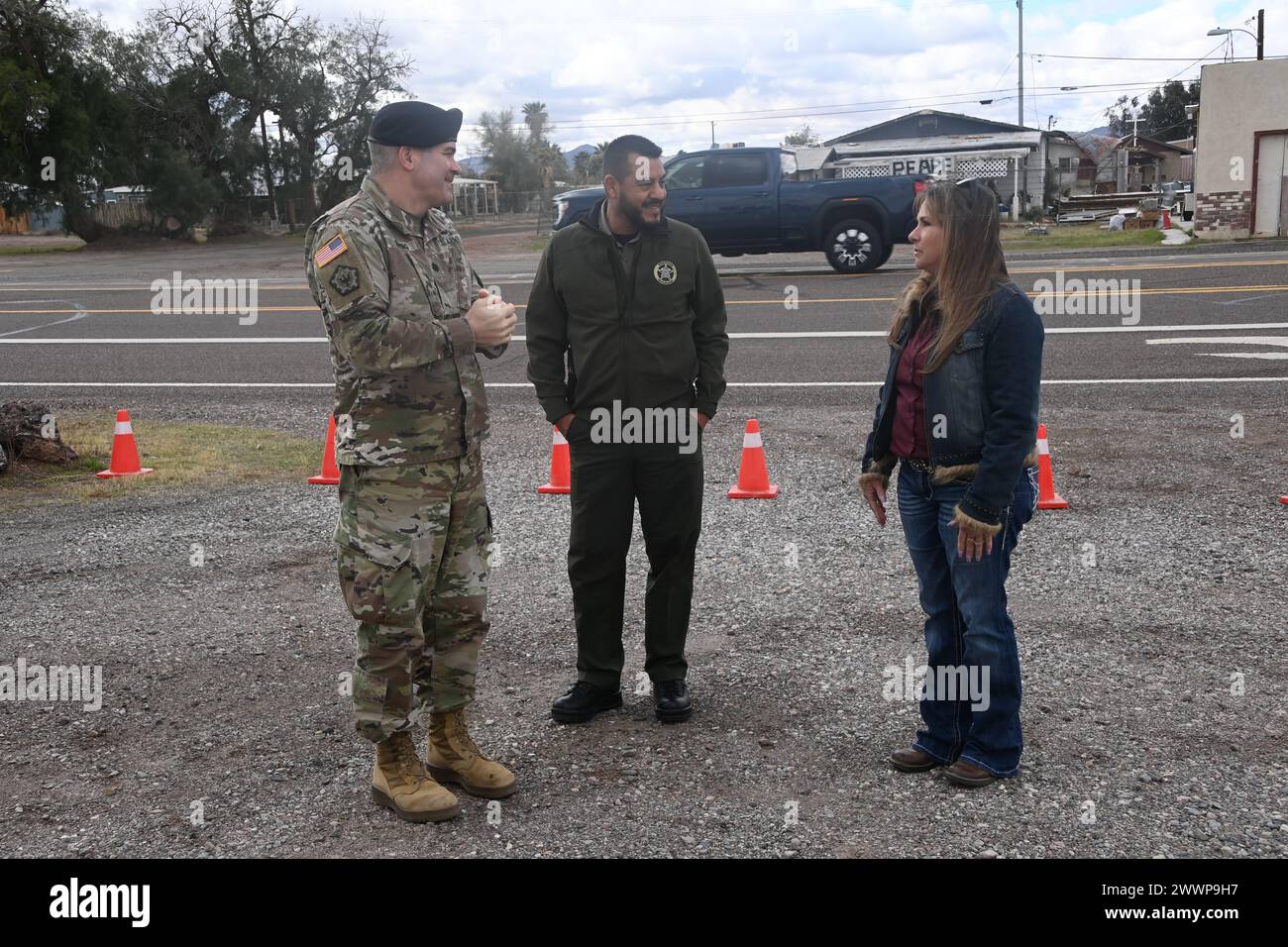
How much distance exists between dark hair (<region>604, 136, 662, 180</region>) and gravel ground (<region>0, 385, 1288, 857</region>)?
80.1 inches

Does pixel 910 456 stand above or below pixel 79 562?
above

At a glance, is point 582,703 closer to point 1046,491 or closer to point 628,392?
point 628,392

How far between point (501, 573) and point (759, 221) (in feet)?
49.1

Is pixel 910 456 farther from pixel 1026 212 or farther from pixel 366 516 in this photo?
pixel 1026 212

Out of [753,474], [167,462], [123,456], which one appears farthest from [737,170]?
[123,456]

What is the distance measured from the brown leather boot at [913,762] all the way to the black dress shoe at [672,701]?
0.82 metres

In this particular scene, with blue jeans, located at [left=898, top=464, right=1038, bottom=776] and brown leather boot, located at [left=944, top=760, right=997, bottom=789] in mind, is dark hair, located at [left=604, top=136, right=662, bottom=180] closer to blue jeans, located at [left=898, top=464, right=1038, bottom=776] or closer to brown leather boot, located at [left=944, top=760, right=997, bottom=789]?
blue jeans, located at [left=898, top=464, right=1038, bottom=776]

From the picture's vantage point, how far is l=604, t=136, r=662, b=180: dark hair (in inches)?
171

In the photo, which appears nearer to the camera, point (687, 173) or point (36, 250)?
point (687, 173)

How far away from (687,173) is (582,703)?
1725 cm

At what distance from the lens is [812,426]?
9.41 metres

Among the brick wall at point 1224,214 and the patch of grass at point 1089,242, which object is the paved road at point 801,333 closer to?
the patch of grass at point 1089,242

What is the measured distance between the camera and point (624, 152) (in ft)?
14.3

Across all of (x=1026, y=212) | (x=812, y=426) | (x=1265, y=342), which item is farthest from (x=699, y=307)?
(x=1026, y=212)
